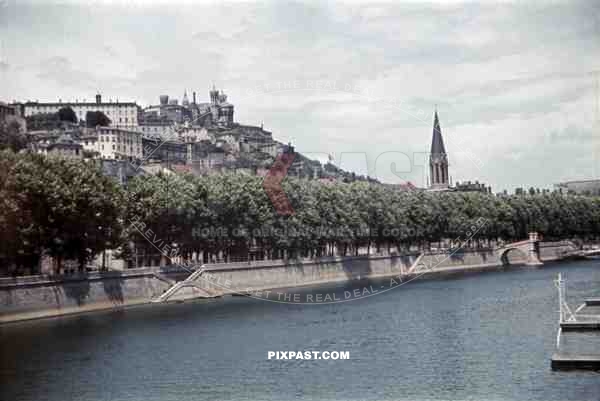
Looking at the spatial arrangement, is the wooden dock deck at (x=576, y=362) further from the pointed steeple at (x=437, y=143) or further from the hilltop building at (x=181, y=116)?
the hilltop building at (x=181, y=116)

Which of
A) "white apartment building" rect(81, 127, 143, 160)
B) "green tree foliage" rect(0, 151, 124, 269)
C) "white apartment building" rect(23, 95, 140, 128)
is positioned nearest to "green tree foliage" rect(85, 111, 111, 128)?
"white apartment building" rect(23, 95, 140, 128)

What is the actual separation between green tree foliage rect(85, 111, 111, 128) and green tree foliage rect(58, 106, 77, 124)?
2.08 metres

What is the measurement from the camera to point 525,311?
44.9 meters

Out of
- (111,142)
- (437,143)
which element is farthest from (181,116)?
(437,143)

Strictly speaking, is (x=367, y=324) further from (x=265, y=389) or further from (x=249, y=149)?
(x=249, y=149)

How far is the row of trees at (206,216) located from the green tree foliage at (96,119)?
167 ft

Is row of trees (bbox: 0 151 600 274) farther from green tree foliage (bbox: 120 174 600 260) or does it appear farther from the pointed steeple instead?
the pointed steeple

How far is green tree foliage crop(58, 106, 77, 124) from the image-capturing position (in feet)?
413

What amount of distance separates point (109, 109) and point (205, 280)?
8288 centimetres

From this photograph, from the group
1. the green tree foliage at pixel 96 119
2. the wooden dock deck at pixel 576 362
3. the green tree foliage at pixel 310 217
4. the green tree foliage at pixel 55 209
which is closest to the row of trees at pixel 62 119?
the green tree foliage at pixel 96 119

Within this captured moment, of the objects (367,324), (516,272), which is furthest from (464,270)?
(367,324)

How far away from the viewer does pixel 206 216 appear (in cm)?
5797

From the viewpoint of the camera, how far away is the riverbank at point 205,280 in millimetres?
44219

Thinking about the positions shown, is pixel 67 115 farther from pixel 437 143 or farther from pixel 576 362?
pixel 576 362
